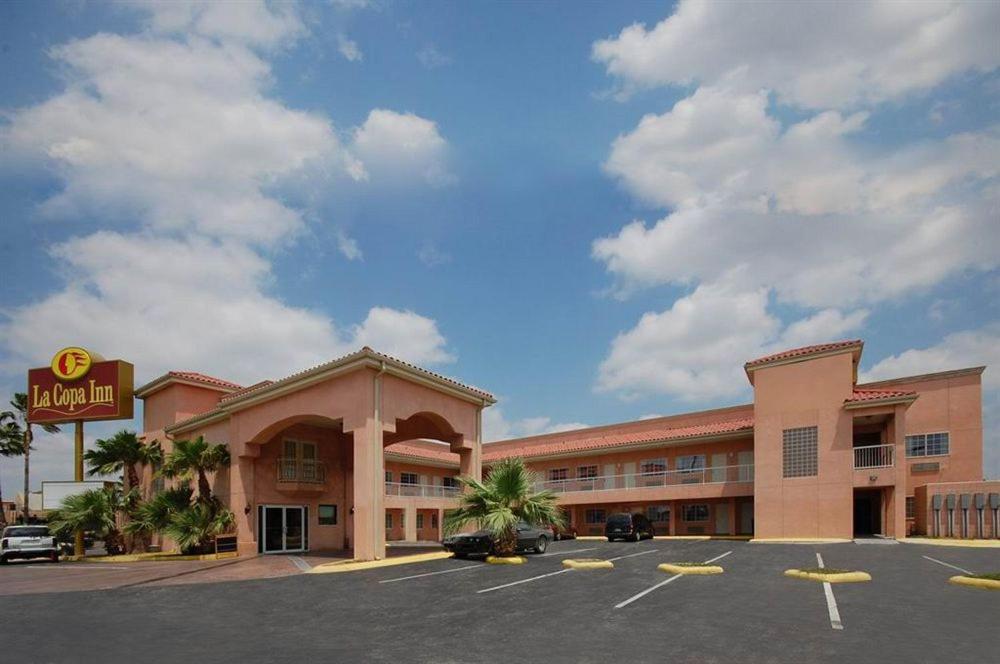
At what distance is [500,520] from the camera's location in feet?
75.1

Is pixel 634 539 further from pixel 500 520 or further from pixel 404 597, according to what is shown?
pixel 404 597

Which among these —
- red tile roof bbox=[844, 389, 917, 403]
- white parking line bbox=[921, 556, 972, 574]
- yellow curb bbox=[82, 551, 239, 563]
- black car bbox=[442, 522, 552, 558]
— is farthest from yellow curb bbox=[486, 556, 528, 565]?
red tile roof bbox=[844, 389, 917, 403]

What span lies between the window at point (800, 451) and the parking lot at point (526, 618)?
37.2ft

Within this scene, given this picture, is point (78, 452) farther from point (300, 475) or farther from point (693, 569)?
point (693, 569)

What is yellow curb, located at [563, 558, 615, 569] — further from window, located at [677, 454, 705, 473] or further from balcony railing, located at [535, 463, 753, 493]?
window, located at [677, 454, 705, 473]

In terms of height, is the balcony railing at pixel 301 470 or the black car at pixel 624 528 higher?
the balcony railing at pixel 301 470

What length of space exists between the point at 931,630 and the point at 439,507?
114 feet

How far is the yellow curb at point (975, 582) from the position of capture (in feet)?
48.5

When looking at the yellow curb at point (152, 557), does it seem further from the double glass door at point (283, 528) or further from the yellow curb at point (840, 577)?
the yellow curb at point (840, 577)

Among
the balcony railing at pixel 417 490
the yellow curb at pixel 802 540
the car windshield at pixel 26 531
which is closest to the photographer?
the car windshield at pixel 26 531

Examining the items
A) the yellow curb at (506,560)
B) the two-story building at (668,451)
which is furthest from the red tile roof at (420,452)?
the yellow curb at (506,560)

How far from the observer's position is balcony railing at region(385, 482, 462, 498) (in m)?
39.5

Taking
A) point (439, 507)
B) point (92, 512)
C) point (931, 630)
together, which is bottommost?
point (439, 507)

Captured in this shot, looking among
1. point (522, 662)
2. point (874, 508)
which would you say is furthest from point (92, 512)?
point (874, 508)
